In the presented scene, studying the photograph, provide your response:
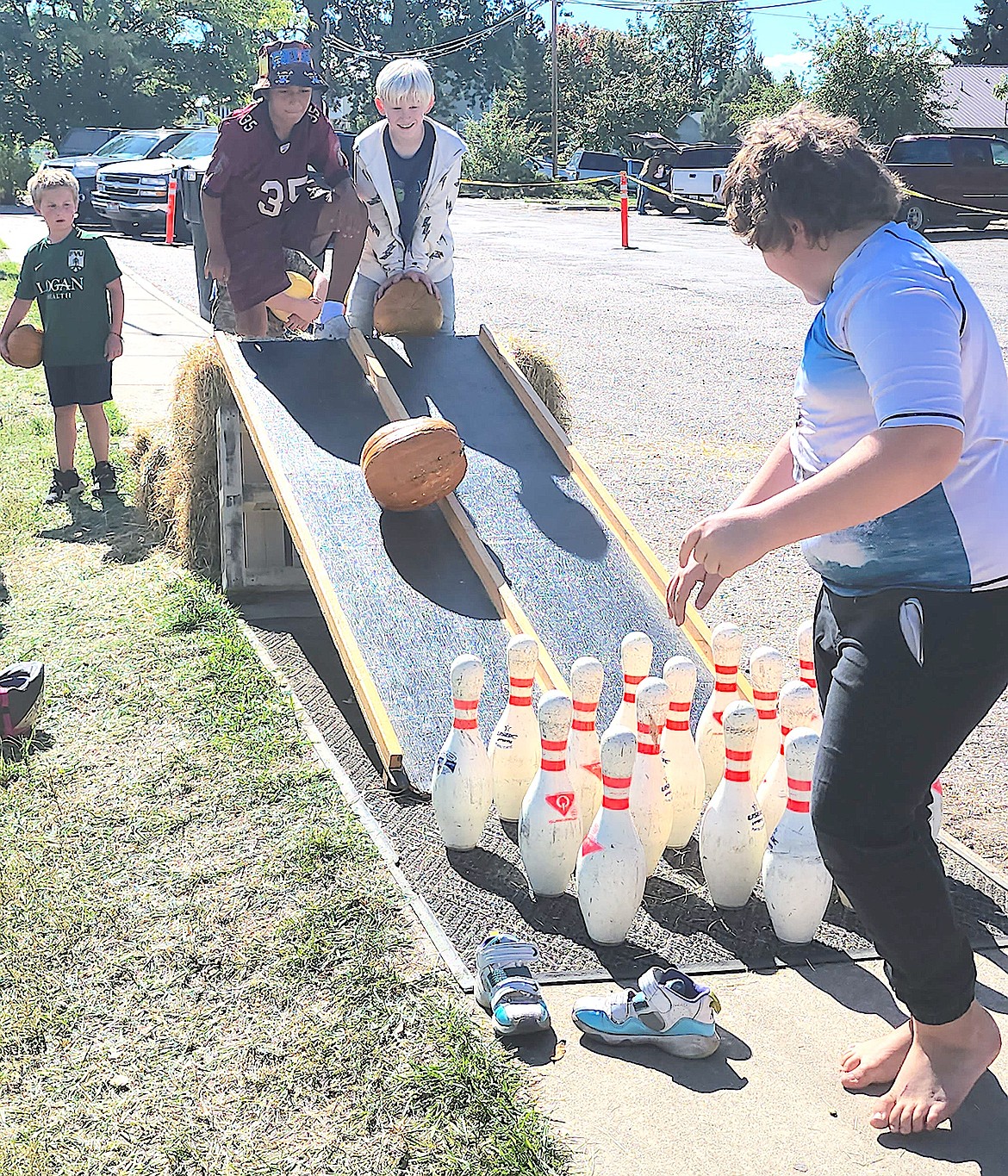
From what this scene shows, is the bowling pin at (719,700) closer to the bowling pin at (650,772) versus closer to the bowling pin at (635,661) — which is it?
the bowling pin at (635,661)

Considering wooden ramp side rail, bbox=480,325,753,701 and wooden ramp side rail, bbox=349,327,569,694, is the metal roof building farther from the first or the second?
wooden ramp side rail, bbox=349,327,569,694

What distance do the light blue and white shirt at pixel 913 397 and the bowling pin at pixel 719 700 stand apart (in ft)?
4.21

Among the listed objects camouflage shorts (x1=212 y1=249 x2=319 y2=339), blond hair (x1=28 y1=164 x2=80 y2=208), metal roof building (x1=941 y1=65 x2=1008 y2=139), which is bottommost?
camouflage shorts (x1=212 y1=249 x2=319 y2=339)

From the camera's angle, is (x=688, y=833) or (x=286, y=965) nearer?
(x=286, y=965)

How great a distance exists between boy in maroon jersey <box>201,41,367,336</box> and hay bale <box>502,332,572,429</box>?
882 millimetres

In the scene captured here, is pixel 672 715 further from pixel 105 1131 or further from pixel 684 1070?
pixel 105 1131

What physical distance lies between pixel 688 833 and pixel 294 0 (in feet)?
224

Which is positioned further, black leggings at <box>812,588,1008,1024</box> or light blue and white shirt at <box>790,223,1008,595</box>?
black leggings at <box>812,588,1008,1024</box>

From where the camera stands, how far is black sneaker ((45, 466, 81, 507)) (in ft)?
24.1

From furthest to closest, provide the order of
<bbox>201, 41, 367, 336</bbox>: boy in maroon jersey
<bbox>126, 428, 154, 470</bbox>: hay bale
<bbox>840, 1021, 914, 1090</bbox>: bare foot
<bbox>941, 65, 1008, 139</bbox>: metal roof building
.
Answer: <bbox>941, 65, 1008, 139</bbox>: metal roof building, <bbox>126, 428, 154, 470</bbox>: hay bale, <bbox>201, 41, 367, 336</bbox>: boy in maroon jersey, <bbox>840, 1021, 914, 1090</bbox>: bare foot

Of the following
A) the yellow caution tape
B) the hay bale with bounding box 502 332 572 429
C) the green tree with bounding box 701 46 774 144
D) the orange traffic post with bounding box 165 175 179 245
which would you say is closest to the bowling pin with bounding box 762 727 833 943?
the hay bale with bounding box 502 332 572 429

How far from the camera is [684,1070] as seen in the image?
2902 mm

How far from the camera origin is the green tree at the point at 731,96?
47.6m

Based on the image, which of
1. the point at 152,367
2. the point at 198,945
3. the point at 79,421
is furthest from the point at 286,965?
the point at 152,367
